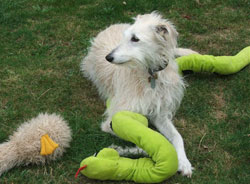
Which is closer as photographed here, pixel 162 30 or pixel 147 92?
pixel 162 30

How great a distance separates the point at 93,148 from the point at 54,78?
1745 mm

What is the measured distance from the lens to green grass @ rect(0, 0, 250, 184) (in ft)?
11.9

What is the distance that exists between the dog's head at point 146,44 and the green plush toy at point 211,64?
3.71ft

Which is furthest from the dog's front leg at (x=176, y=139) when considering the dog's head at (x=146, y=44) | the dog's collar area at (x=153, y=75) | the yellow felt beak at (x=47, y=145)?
the yellow felt beak at (x=47, y=145)

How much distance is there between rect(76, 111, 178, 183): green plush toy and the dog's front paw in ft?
→ 0.78

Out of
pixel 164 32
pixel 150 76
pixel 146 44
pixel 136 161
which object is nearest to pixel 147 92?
pixel 150 76

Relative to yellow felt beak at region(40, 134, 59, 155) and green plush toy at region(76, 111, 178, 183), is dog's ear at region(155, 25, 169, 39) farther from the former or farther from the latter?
yellow felt beak at region(40, 134, 59, 155)

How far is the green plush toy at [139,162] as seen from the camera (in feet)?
10.2

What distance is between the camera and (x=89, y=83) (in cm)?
520

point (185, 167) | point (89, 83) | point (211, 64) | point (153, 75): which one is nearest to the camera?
point (185, 167)

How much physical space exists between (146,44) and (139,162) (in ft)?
4.30

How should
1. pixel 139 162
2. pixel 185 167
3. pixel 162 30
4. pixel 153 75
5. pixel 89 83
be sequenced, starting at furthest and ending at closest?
pixel 89 83
pixel 153 75
pixel 162 30
pixel 185 167
pixel 139 162

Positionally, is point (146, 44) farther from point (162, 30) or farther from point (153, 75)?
point (153, 75)

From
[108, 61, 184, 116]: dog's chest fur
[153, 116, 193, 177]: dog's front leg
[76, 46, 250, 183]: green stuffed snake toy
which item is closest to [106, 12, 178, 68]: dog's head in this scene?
[108, 61, 184, 116]: dog's chest fur
